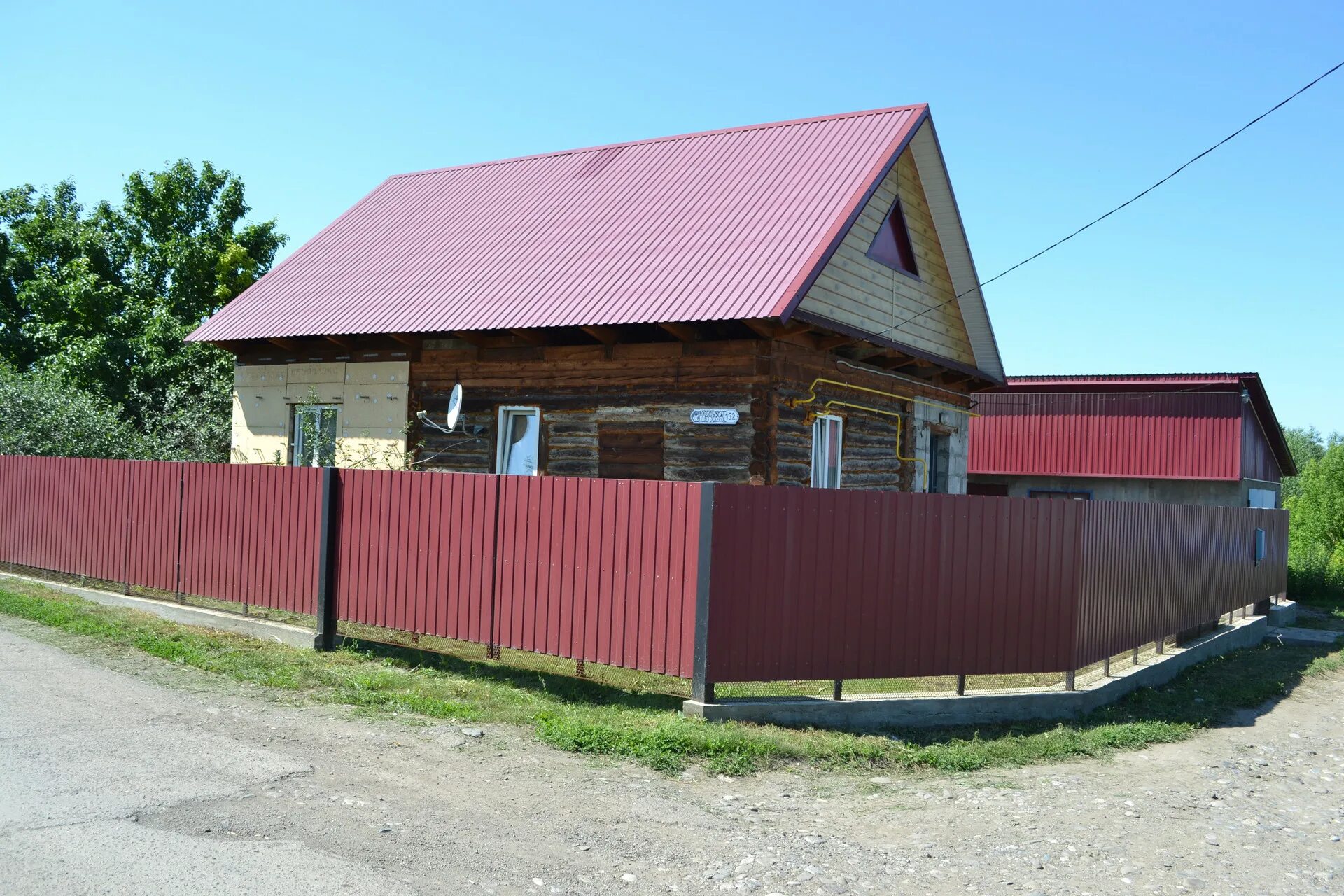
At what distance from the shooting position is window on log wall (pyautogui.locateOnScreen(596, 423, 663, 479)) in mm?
14164

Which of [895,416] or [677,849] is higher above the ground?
[895,416]

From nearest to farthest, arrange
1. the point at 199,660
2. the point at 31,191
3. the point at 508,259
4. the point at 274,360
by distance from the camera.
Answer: the point at 199,660 < the point at 508,259 < the point at 274,360 < the point at 31,191

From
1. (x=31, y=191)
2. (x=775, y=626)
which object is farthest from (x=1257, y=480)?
(x=31, y=191)

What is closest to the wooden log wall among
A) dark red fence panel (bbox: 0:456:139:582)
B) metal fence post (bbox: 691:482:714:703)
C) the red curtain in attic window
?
the red curtain in attic window

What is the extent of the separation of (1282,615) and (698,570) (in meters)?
15.2

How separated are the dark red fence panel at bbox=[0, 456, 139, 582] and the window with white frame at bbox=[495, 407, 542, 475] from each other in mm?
4923

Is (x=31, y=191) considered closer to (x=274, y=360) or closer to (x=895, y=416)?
(x=274, y=360)

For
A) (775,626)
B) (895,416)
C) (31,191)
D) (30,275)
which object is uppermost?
(31,191)

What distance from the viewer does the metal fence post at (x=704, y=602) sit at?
27.5ft

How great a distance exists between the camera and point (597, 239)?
15.9 metres

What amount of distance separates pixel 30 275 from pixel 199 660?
1289 inches

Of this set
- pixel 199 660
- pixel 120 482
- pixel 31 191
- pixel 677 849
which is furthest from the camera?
pixel 31 191

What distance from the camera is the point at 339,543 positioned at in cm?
1112

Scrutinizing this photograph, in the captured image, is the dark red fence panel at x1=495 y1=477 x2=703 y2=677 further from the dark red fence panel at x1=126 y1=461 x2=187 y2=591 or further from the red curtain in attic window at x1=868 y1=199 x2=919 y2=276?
the red curtain in attic window at x1=868 y1=199 x2=919 y2=276
